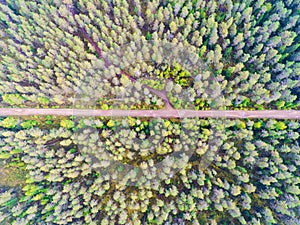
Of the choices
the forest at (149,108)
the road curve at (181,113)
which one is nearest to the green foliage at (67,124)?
the forest at (149,108)

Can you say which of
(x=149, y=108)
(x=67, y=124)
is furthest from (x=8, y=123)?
(x=149, y=108)

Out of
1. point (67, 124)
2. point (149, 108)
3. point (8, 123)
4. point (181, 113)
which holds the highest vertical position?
point (181, 113)

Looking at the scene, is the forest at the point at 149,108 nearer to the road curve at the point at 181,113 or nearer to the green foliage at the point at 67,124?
the green foliage at the point at 67,124

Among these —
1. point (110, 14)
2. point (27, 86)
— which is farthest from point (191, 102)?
point (27, 86)

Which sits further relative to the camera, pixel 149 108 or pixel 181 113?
pixel 149 108

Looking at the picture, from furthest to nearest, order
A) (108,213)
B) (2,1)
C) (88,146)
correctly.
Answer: (2,1), (88,146), (108,213)

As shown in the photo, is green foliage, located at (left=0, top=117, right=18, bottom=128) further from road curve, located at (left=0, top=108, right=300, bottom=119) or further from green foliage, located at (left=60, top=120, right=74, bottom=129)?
green foliage, located at (left=60, top=120, right=74, bottom=129)

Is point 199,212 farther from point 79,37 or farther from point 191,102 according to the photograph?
point 79,37

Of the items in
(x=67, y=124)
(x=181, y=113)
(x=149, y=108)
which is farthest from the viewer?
(x=149, y=108)

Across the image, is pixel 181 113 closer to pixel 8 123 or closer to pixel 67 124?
pixel 67 124
